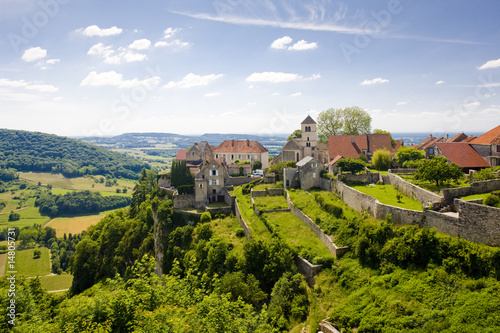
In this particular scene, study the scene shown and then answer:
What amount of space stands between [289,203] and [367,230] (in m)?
15.0

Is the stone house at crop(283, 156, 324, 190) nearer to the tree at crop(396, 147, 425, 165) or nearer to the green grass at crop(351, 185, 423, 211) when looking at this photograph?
the green grass at crop(351, 185, 423, 211)

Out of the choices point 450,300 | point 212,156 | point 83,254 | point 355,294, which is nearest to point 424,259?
point 450,300

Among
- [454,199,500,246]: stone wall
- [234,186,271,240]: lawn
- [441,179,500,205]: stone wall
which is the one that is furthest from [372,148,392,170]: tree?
[454,199,500,246]: stone wall

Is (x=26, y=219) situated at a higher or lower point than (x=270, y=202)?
lower

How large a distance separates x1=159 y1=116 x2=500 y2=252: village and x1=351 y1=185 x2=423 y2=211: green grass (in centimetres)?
31

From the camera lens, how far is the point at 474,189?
75.2 ft

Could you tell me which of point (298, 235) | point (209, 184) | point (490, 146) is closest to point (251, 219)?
point (298, 235)

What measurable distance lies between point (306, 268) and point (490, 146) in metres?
26.2

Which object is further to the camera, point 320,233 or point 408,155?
point 408,155

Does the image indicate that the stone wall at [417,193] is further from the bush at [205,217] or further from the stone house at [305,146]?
the stone house at [305,146]

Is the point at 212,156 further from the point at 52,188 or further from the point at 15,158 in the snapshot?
the point at 15,158

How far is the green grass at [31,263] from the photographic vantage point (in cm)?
7738

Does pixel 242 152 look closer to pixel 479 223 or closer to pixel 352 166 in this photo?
pixel 352 166

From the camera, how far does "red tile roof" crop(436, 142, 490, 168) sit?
34031mm
